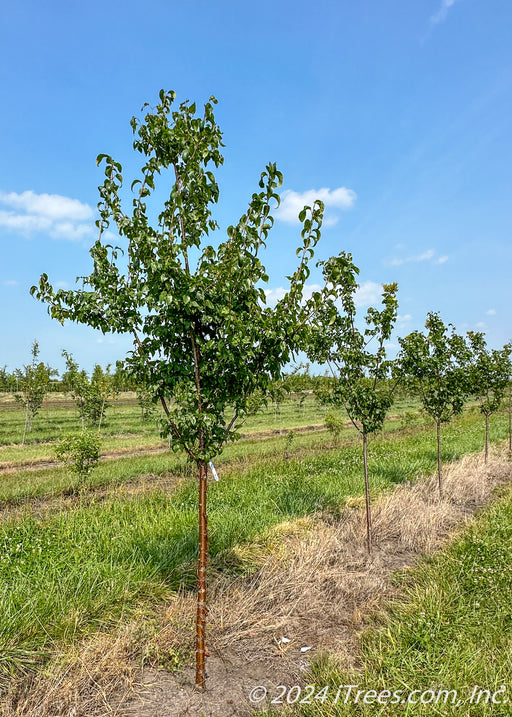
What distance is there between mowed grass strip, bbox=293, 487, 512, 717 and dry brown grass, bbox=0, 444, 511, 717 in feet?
1.35

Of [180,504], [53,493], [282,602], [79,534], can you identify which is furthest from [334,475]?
[53,493]

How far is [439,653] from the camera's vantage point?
3.84 m

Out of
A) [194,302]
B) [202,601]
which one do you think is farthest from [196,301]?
[202,601]

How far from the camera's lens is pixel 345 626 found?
4879 millimetres

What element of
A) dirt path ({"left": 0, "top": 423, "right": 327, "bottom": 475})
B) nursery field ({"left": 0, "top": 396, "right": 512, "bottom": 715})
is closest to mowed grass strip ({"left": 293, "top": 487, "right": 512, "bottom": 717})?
nursery field ({"left": 0, "top": 396, "right": 512, "bottom": 715})

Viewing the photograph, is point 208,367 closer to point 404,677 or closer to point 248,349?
point 248,349

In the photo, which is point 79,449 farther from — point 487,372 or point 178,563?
point 487,372

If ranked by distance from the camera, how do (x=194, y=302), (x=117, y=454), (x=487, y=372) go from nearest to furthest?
(x=194, y=302)
(x=487, y=372)
(x=117, y=454)

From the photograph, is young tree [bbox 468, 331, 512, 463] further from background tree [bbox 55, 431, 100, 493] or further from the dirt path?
background tree [bbox 55, 431, 100, 493]

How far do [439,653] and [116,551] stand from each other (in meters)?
3.97

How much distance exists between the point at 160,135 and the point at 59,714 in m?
5.14

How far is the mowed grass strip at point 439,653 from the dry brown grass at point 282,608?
0.41 meters

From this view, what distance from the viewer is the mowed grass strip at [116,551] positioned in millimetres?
4051

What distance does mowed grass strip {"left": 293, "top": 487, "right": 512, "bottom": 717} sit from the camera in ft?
10.6
